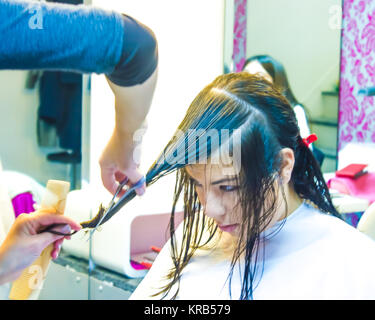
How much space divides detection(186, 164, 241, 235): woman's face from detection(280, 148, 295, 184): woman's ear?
103 millimetres

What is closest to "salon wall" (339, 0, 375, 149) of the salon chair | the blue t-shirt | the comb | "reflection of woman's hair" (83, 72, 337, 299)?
the salon chair

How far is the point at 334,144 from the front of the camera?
8.11 feet

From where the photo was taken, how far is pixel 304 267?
112 cm

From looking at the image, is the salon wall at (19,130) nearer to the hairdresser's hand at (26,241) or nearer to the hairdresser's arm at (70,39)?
the hairdresser's hand at (26,241)

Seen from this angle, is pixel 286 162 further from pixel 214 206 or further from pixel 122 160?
pixel 122 160

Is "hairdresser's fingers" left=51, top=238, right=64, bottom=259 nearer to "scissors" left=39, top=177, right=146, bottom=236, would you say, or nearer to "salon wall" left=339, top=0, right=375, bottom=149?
"scissors" left=39, top=177, right=146, bottom=236

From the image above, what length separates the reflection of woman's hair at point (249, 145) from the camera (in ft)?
3.64

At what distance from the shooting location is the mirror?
7.69 feet

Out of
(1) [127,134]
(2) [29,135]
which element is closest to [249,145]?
(1) [127,134]

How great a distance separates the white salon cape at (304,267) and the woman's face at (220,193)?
118 mm
